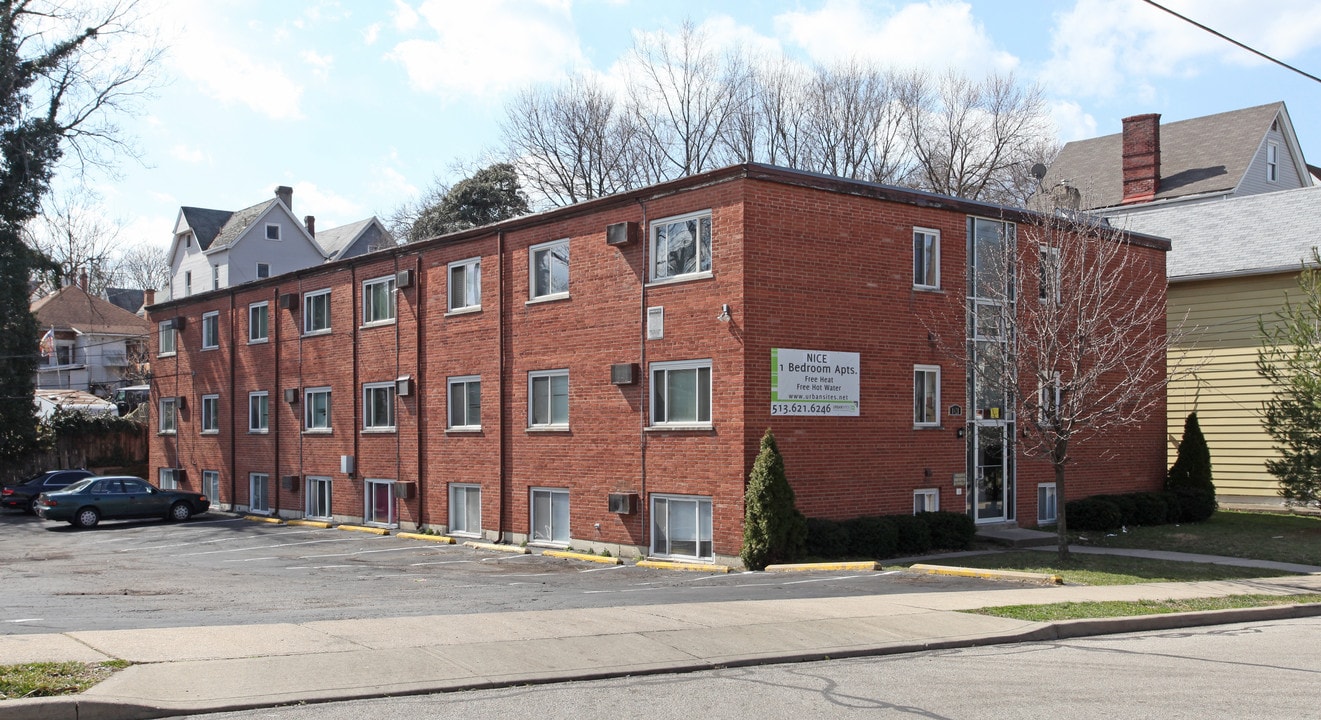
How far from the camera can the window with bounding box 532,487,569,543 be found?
2403 centimetres

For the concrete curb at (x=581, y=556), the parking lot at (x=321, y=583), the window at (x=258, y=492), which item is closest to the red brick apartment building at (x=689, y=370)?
the concrete curb at (x=581, y=556)

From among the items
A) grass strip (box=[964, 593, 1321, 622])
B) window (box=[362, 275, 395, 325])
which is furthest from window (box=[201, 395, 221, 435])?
grass strip (box=[964, 593, 1321, 622])

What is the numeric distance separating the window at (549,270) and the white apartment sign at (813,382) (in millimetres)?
5816

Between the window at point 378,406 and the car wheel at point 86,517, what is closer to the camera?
the window at point 378,406

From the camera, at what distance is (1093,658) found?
36.5ft

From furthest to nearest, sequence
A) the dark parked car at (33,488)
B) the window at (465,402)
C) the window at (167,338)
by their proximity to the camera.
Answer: the window at (167,338)
the dark parked car at (33,488)
the window at (465,402)

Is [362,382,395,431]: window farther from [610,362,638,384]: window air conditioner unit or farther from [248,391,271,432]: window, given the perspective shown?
[610,362,638,384]: window air conditioner unit

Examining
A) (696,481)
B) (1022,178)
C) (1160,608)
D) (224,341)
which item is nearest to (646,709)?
(1160,608)

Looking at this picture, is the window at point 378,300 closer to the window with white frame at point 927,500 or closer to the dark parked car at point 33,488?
the window with white frame at point 927,500

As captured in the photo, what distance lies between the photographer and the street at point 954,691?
8.69 meters

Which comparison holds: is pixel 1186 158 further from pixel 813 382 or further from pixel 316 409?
pixel 316 409

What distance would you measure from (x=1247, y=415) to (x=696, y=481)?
665 inches

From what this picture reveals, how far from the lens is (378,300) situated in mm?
30562

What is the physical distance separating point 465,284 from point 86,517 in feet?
50.0
